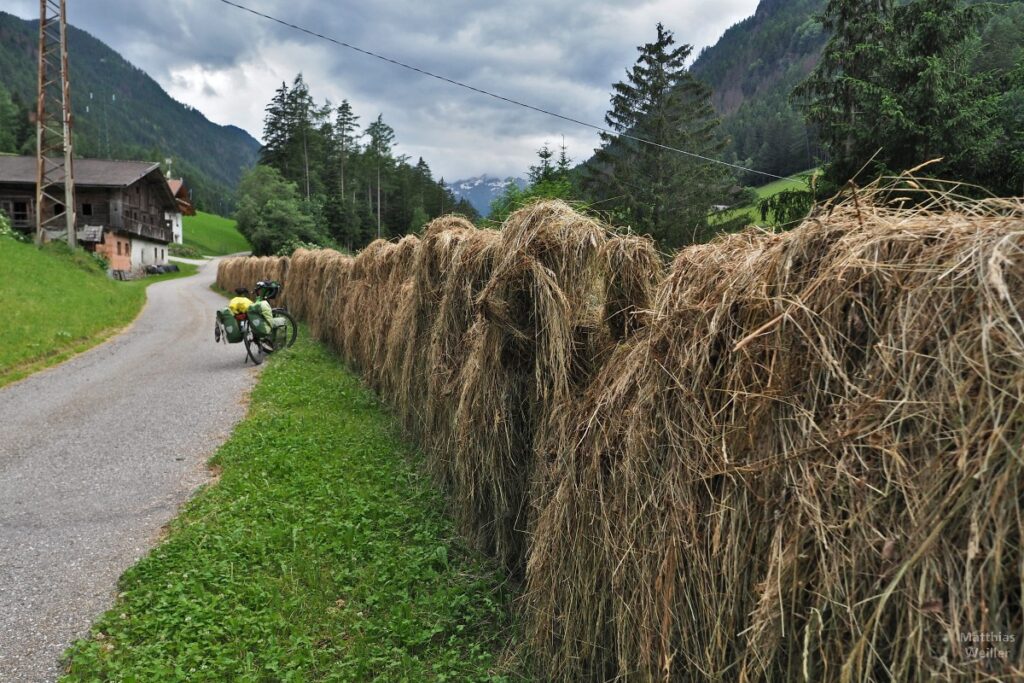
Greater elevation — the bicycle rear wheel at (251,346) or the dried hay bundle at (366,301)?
the dried hay bundle at (366,301)

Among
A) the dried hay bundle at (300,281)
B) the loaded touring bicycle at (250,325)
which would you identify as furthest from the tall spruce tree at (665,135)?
the loaded touring bicycle at (250,325)

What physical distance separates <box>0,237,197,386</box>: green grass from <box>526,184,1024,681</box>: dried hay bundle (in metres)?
10.9

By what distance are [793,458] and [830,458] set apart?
0.09m

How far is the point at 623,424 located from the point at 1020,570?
4.24ft

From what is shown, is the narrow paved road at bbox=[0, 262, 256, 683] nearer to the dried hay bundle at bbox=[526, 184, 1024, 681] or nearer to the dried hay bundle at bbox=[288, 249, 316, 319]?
the dried hay bundle at bbox=[526, 184, 1024, 681]

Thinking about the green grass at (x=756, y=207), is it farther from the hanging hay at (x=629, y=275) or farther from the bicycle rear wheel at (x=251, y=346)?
the bicycle rear wheel at (x=251, y=346)

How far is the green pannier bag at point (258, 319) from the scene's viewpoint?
11070mm

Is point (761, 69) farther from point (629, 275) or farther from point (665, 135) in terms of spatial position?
point (629, 275)

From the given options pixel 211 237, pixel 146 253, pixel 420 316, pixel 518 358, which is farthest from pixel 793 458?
pixel 211 237

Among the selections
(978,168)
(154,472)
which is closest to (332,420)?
(154,472)

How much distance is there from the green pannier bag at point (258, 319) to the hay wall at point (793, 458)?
956 cm

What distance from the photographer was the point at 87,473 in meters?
5.25

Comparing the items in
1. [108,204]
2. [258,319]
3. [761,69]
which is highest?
[761,69]

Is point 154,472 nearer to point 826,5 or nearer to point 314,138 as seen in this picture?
point 826,5
